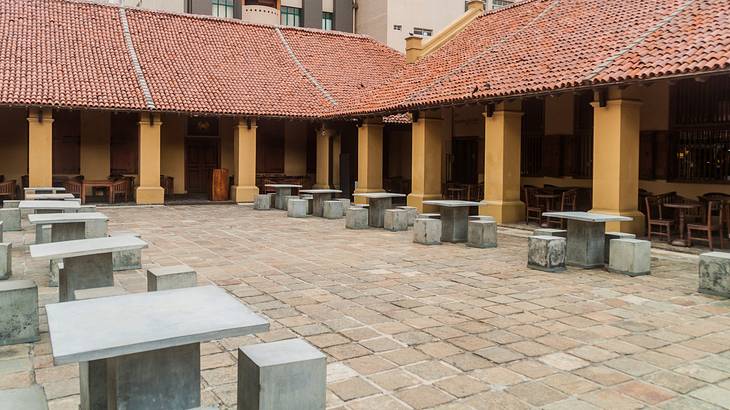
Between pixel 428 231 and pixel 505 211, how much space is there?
413 cm

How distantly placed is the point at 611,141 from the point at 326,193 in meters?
8.17

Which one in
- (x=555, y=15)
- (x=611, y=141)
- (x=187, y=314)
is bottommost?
(x=187, y=314)

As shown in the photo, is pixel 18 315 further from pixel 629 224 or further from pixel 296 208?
pixel 296 208

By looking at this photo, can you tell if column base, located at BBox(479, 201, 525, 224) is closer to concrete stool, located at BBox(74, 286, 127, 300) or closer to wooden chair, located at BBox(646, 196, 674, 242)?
wooden chair, located at BBox(646, 196, 674, 242)

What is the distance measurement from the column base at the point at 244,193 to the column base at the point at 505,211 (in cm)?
947

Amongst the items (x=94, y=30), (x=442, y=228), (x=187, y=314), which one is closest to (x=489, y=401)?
(x=187, y=314)

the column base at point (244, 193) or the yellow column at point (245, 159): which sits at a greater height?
the yellow column at point (245, 159)

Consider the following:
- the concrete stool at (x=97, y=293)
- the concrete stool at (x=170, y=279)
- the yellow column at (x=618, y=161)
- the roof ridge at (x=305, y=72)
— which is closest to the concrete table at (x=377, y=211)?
the yellow column at (x=618, y=161)

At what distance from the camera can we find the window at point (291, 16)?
3653 cm

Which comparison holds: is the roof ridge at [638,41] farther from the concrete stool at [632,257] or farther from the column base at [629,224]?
the concrete stool at [632,257]

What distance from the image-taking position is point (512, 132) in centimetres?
1514

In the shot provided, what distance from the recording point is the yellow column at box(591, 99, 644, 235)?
12.1m

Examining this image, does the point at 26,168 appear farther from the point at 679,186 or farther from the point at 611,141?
the point at 679,186

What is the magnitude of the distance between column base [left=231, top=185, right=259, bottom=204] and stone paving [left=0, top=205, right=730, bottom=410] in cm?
1073
